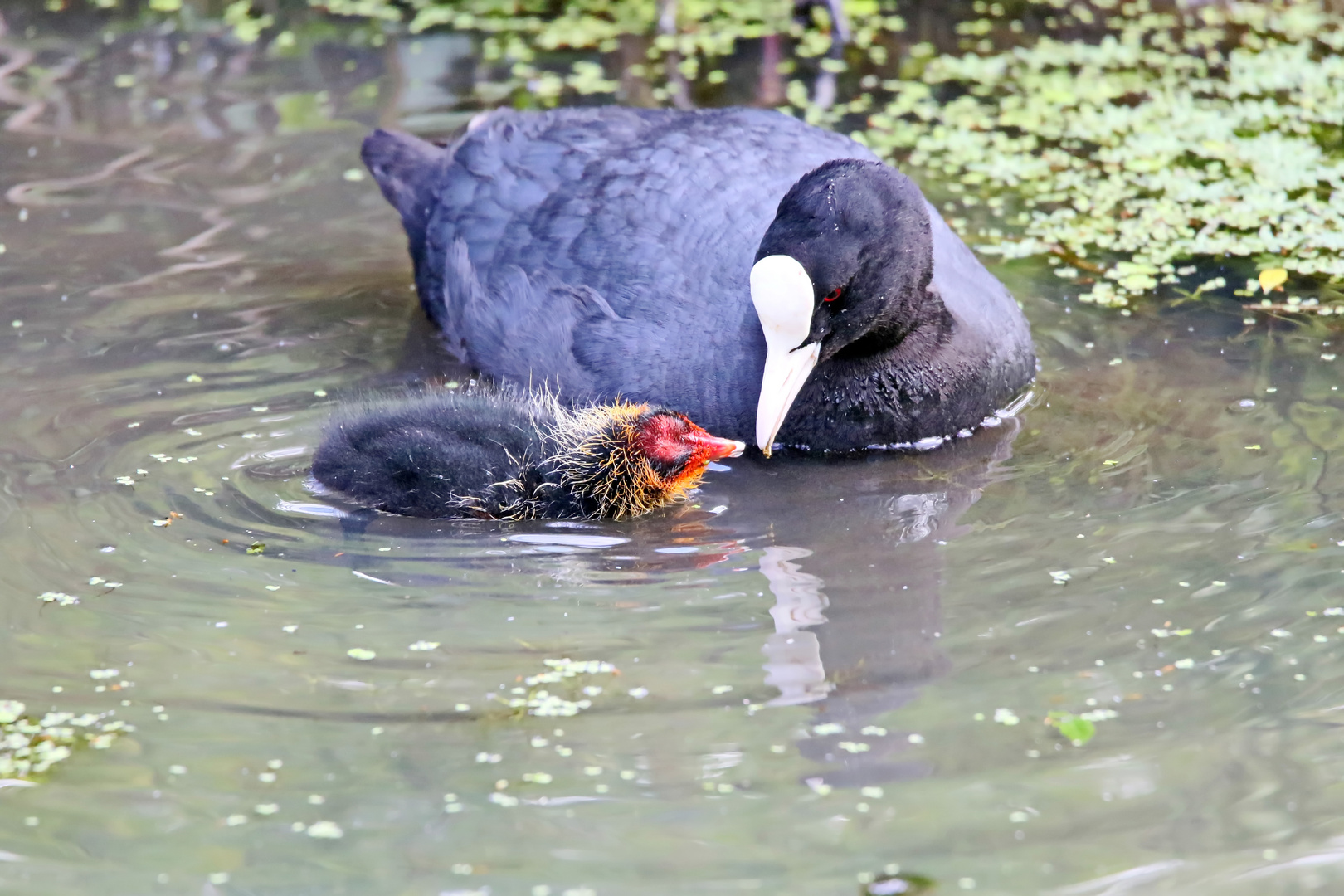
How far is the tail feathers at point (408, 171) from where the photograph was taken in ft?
17.0

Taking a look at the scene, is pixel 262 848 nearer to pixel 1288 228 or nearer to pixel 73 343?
pixel 73 343

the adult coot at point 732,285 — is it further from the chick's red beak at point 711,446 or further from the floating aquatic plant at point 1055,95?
the floating aquatic plant at point 1055,95

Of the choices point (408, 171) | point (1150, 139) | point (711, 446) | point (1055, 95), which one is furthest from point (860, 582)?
point (1055, 95)

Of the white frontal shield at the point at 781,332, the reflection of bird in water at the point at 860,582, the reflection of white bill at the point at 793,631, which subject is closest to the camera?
the reflection of bird in water at the point at 860,582

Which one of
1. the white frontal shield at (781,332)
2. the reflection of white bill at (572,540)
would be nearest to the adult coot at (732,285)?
the white frontal shield at (781,332)

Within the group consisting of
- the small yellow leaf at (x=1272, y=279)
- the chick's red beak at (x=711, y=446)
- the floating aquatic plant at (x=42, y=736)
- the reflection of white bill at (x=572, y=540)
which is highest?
the small yellow leaf at (x=1272, y=279)

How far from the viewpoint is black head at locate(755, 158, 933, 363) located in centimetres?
391

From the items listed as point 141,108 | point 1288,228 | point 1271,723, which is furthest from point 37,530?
point 1288,228

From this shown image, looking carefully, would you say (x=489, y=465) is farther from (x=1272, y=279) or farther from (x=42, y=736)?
(x=1272, y=279)

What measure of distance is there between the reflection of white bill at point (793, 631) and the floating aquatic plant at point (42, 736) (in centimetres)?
133

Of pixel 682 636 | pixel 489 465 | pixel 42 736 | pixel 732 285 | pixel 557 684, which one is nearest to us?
pixel 42 736

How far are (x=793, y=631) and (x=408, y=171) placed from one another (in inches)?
101

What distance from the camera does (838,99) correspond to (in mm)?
6859

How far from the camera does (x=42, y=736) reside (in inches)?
119
